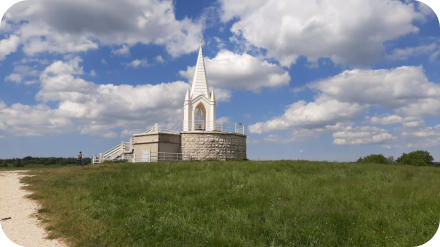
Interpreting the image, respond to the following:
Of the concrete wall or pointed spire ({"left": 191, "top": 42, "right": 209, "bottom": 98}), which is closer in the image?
the concrete wall

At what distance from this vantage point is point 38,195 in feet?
37.9

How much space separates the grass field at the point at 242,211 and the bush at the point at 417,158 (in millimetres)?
20528

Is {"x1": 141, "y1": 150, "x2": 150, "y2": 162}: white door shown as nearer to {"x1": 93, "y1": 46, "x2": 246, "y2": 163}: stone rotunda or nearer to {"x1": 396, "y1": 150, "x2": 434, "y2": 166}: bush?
{"x1": 93, "y1": 46, "x2": 246, "y2": 163}: stone rotunda

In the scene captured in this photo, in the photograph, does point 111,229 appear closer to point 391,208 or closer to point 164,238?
point 164,238

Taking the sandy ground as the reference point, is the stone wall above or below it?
above

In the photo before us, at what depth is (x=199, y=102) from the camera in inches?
1182

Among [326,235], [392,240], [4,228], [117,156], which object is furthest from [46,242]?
[117,156]

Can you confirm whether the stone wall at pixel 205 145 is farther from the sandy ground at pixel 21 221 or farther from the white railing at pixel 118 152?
the sandy ground at pixel 21 221

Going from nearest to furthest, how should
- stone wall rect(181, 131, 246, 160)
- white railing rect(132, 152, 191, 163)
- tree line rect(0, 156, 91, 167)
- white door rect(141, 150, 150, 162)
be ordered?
1. white railing rect(132, 152, 191, 163)
2. white door rect(141, 150, 150, 162)
3. stone wall rect(181, 131, 246, 160)
4. tree line rect(0, 156, 91, 167)

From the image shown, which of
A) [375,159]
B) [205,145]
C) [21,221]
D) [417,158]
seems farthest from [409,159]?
[21,221]

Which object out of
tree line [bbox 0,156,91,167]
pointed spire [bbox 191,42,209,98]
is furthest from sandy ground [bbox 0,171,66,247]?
tree line [bbox 0,156,91,167]

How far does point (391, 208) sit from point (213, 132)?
1985 centimetres

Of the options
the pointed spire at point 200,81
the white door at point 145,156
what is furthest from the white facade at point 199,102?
the white door at point 145,156

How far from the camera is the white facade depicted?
29688 mm
